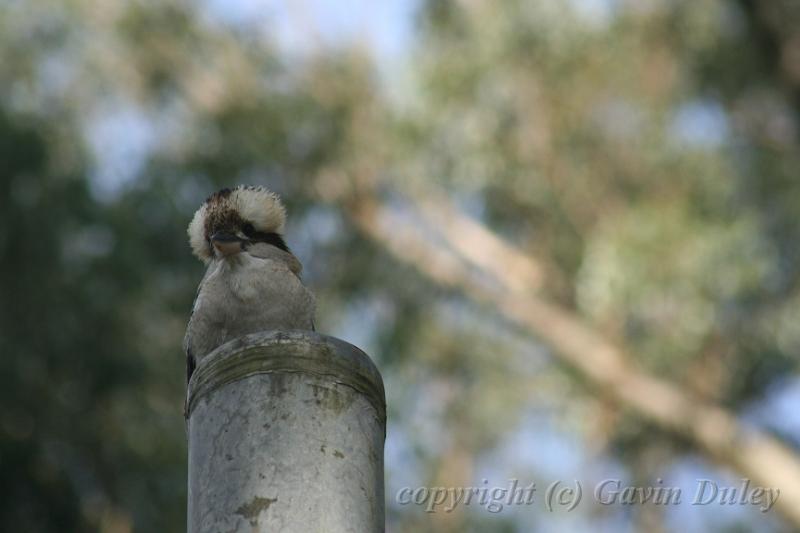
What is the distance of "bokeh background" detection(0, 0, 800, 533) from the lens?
12586 millimetres

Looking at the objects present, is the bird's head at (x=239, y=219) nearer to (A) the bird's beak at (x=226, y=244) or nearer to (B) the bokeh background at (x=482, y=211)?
(A) the bird's beak at (x=226, y=244)

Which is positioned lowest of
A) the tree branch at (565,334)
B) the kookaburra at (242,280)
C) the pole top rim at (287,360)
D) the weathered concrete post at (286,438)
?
the weathered concrete post at (286,438)

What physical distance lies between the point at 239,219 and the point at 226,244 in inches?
10.7

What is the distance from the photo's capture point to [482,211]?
1487 cm

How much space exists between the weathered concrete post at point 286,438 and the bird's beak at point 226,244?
997 mm

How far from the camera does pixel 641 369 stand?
45.0 feet

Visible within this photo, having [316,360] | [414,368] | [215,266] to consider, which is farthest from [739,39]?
[316,360]

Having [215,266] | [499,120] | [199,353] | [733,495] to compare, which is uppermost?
[499,120]

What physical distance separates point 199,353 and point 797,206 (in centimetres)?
997

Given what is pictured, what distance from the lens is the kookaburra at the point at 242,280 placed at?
5.01 metres

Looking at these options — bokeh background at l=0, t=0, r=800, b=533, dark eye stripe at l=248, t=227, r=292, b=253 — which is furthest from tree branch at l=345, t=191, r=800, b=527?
dark eye stripe at l=248, t=227, r=292, b=253

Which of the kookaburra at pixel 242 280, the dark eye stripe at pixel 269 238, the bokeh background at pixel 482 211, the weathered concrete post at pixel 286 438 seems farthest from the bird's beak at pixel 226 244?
the bokeh background at pixel 482 211

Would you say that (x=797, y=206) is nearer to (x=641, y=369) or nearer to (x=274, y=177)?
(x=641, y=369)

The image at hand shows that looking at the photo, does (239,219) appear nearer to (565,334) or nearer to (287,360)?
(287,360)
